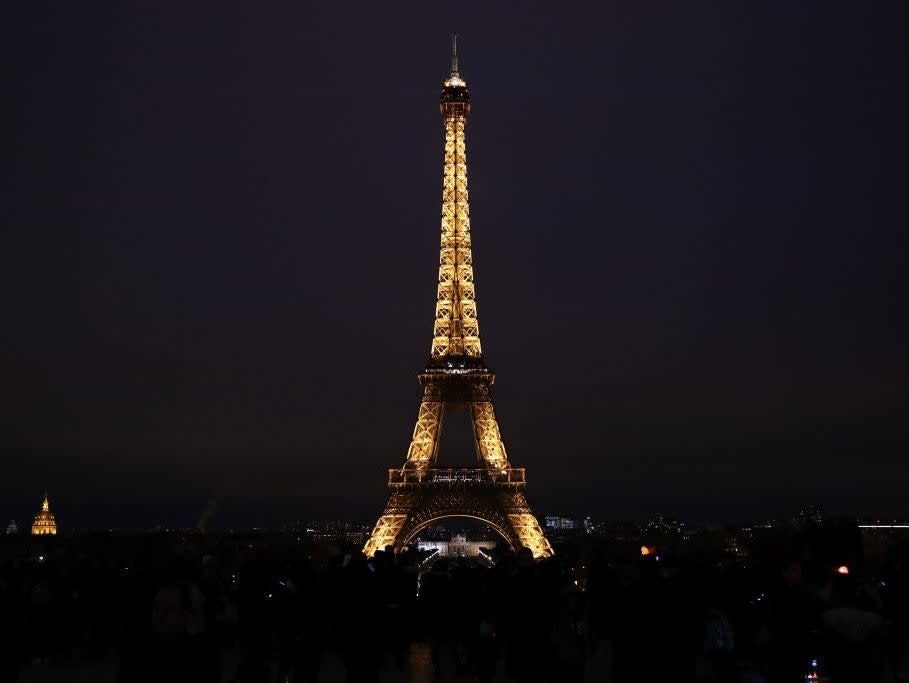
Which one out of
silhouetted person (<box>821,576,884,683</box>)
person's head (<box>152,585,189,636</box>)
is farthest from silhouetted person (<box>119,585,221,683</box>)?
silhouetted person (<box>821,576,884,683</box>)

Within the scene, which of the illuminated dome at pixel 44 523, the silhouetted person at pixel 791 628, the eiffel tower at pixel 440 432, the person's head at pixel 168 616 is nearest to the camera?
the person's head at pixel 168 616

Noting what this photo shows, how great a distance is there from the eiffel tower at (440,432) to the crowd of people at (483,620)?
145ft

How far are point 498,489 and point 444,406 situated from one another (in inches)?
227

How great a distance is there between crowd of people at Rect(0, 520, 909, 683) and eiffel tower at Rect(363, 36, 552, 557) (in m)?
44.3

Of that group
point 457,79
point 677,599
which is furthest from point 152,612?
point 457,79

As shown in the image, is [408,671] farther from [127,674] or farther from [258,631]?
[127,674]

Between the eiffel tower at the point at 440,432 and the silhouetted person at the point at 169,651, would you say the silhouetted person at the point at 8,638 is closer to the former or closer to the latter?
the silhouetted person at the point at 169,651

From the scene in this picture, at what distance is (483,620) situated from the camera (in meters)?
16.6

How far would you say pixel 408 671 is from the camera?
19.6m

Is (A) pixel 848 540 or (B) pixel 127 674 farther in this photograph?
(A) pixel 848 540

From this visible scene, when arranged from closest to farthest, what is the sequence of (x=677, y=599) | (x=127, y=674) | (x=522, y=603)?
(x=127, y=674)
(x=677, y=599)
(x=522, y=603)

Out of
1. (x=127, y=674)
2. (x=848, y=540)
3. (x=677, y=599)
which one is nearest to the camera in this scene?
(x=127, y=674)

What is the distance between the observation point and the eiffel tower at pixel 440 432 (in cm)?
6669

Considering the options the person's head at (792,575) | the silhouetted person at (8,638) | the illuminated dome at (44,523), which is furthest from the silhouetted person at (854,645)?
the illuminated dome at (44,523)
